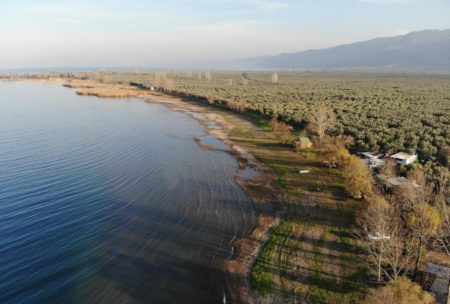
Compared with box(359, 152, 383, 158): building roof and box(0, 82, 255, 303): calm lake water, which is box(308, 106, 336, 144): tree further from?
box(0, 82, 255, 303): calm lake water

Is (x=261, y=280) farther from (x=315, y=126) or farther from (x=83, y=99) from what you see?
(x=83, y=99)

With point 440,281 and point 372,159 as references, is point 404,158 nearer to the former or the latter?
point 372,159

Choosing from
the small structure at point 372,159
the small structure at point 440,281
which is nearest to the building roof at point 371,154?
the small structure at point 372,159

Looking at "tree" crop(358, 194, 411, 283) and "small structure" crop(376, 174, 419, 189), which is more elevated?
"small structure" crop(376, 174, 419, 189)

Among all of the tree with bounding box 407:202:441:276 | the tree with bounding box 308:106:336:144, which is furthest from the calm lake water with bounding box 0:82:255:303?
the tree with bounding box 308:106:336:144

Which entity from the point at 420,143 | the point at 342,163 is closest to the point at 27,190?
the point at 342,163

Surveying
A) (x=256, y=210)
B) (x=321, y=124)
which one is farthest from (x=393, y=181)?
(x=321, y=124)
